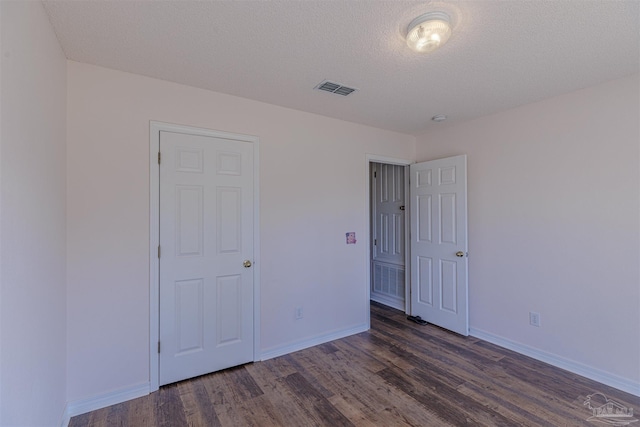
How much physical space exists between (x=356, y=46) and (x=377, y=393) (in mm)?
2533

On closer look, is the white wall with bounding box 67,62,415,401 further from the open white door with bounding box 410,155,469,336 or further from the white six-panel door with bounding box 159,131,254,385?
the open white door with bounding box 410,155,469,336

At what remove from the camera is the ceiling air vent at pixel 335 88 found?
8.13ft

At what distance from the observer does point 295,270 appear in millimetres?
3061

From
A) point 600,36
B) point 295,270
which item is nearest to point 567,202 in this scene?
point 600,36

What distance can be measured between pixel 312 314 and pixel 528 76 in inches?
114

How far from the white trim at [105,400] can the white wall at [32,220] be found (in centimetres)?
13

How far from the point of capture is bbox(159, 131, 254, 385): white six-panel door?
2412 millimetres

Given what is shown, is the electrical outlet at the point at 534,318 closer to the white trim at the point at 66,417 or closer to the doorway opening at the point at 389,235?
the doorway opening at the point at 389,235

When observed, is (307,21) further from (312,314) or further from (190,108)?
(312,314)

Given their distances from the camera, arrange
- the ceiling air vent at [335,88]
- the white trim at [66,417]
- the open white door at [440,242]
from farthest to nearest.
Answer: the open white door at [440,242], the ceiling air vent at [335,88], the white trim at [66,417]

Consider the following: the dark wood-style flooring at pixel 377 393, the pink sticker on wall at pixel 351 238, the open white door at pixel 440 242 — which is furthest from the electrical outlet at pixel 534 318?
the pink sticker on wall at pixel 351 238

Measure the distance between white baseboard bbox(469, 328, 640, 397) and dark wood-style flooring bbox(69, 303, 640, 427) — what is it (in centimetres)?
7

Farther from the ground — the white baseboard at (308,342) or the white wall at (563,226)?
the white wall at (563,226)

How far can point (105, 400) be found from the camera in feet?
7.06
